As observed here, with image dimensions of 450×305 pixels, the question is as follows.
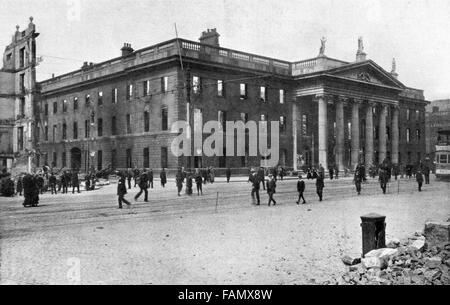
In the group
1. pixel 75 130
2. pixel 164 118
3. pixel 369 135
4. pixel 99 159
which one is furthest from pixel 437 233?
pixel 75 130

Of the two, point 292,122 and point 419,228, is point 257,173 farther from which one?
point 292,122

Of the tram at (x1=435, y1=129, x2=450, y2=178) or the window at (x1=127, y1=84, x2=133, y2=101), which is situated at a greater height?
the window at (x1=127, y1=84, x2=133, y2=101)

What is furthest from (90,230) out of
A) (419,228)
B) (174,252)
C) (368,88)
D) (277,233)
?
(368,88)

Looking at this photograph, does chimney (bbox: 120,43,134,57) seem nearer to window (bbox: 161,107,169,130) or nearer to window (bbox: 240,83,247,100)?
window (bbox: 161,107,169,130)

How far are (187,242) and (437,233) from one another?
5.34 m

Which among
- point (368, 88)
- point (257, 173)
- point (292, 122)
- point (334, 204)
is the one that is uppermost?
point (368, 88)

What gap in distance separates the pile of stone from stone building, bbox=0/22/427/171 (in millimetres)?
28626

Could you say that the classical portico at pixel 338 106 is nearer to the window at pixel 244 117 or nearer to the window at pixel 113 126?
the window at pixel 244 117

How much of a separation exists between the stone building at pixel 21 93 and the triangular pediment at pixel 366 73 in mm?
29797

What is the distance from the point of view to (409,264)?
796cm

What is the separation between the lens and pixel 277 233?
11.9 m

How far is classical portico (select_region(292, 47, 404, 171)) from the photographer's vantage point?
48438 mm

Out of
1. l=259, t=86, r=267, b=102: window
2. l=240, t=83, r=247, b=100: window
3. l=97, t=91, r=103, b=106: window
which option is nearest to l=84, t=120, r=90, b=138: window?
l=97, t=91, r=103, b=106: window
